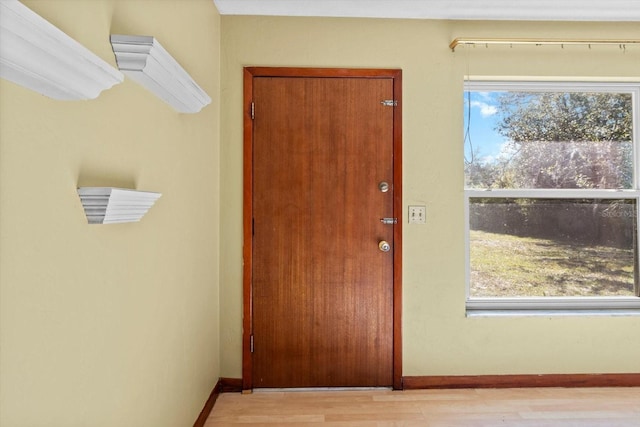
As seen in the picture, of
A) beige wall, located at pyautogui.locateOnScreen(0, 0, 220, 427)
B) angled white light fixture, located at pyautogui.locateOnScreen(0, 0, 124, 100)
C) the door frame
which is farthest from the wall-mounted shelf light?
the door frame

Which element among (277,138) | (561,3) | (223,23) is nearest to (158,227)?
(277,138)

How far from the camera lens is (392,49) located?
2.27 m

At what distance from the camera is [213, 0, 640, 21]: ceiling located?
2105mm

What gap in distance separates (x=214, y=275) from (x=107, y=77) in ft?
4.91

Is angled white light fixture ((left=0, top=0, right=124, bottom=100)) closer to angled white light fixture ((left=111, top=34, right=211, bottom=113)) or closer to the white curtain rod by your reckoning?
angled white light fixture ((left=111, top=34, right=211, bottom=113))

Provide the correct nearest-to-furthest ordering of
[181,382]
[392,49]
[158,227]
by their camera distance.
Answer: [158,227], [181,382], [392,49]

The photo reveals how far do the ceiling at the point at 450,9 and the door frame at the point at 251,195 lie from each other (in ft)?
1.06

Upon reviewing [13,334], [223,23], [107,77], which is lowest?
[13,334]

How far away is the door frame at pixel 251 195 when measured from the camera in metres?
2.23

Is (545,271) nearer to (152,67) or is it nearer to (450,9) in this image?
(450,9)

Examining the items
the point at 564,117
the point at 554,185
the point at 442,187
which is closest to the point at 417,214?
the point at 442,187

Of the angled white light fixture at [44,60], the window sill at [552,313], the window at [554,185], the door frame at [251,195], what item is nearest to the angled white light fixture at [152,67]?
the angled white light fixture at [44,60]

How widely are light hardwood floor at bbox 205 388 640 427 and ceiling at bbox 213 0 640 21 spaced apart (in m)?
2.20

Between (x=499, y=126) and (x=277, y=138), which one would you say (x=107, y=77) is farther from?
(x=499, y=126)
